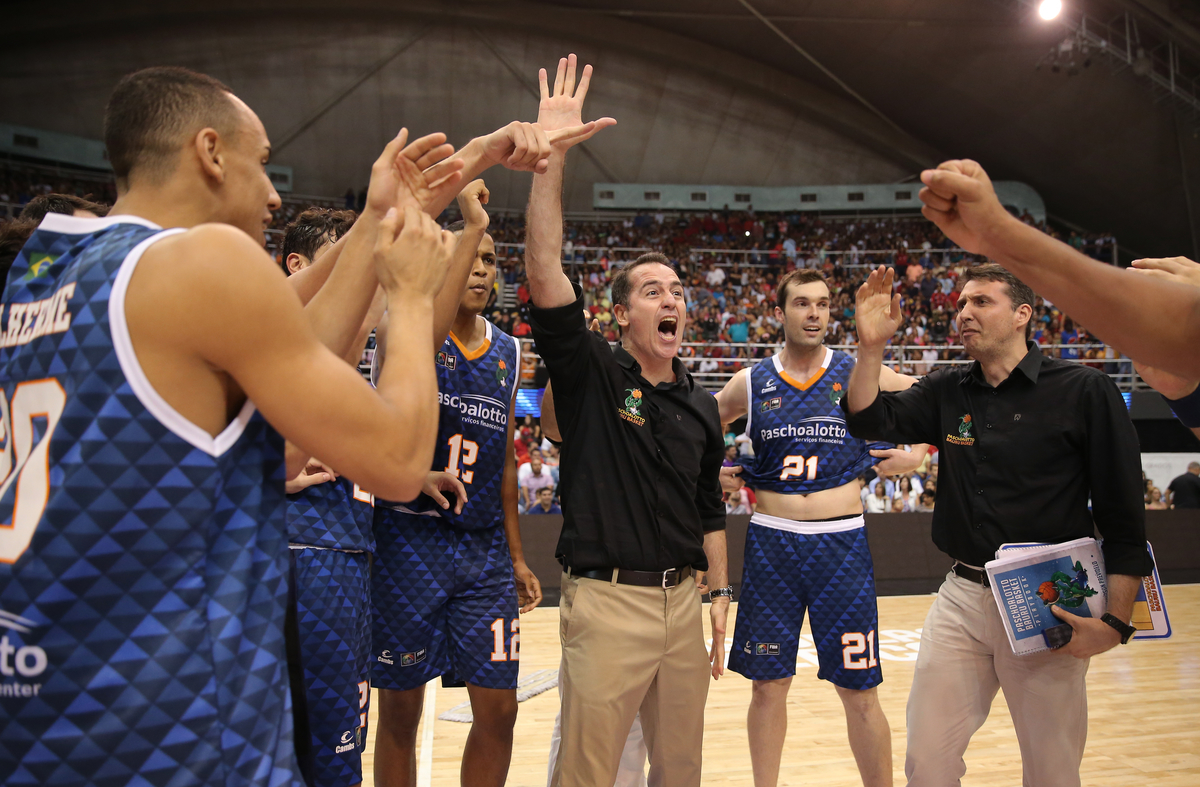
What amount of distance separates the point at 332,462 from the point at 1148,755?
→ 5627mm

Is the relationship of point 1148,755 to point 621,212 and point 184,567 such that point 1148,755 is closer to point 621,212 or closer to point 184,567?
point 184,567

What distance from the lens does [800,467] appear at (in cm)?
466

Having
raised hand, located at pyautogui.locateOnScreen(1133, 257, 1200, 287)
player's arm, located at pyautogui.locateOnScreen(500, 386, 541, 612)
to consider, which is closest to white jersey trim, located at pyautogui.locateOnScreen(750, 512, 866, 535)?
player's arm, located at pyautogui.locateOnScreen(500, 386, 541, 612)

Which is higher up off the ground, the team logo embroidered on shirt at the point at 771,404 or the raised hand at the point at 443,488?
the team logo embroidered on shirt at the point at 771,404

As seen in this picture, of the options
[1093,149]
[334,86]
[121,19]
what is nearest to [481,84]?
[334,86]

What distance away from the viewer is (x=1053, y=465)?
3.36 metres

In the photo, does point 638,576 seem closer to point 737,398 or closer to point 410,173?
point 410,173

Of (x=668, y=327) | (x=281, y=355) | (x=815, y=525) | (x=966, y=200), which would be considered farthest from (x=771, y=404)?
(x=281, y=355)

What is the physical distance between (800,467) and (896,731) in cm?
216

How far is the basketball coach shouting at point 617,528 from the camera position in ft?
9.80

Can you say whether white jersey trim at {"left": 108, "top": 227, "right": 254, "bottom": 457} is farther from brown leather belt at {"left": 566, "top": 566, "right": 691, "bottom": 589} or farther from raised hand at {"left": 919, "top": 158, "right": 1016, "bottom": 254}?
brown leather belt at {"left": 566, "top": 566, "right": 691, "bottom": 589}

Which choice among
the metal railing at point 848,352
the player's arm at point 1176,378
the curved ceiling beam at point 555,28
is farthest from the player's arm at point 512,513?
the curved ceiling beam at point 555,28

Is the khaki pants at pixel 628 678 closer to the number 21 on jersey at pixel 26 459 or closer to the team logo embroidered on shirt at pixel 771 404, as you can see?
the team logo embroidered on shirt at pixel 771 404

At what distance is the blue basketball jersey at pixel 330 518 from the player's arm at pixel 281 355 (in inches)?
59.0
